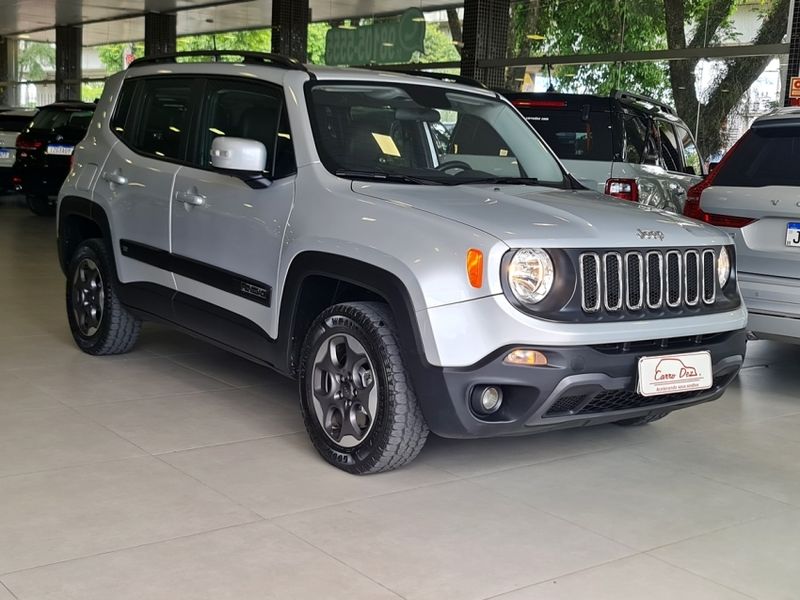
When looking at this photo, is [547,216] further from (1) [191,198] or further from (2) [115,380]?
(2) [115,380]

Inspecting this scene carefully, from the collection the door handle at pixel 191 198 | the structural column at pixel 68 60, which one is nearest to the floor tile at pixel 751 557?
the door handle at pixel 191 198

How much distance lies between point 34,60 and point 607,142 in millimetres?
26391

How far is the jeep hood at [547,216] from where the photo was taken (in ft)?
12.4

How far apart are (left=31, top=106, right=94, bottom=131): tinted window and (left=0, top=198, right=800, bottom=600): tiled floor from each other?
909 centimetres

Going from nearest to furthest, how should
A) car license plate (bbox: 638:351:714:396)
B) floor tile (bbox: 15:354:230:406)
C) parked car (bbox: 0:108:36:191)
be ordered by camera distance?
1. car license plate (bbox: 638:351:714:396)
2. floor tile (bbox: 15:354:230:406)
3. parked car (bbox: 0:108:36:191)

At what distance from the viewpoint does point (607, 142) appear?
8289mm

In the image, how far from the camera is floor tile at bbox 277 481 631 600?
3.17m

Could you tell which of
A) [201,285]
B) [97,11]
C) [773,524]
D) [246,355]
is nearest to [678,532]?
[773,524]

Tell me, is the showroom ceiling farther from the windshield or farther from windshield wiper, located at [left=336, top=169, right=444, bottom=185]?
windshield wiper, located at [left=336, top=169, right=444, bottom=185]

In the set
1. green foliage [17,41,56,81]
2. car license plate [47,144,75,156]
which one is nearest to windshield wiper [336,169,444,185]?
car license plate [47,144,75,156]

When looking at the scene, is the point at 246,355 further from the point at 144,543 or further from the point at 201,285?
the point at 144,543

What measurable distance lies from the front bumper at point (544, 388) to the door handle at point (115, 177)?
2.59 metres

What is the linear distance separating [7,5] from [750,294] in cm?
2360

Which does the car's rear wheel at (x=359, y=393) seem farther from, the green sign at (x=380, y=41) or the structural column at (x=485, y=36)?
the green sign at (x=380, y=41)
